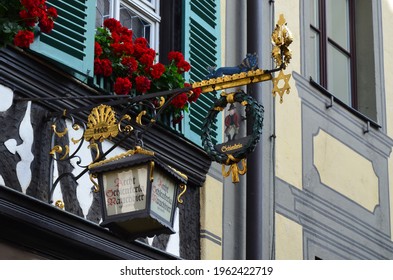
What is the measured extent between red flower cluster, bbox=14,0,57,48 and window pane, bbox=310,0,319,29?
16.0 feet

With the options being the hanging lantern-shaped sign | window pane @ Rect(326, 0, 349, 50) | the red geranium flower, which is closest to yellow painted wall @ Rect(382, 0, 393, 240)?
window pane @ Rect(326, 0, 349, 50)

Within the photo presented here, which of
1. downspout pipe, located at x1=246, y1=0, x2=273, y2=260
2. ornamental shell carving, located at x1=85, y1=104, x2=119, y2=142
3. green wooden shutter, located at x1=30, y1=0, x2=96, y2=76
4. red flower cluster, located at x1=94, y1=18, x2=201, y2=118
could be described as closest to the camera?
ornamental shell carving, located at x1=85, y1=104, x2=119, y2=142

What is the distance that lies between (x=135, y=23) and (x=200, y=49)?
Answer: 2.01 feet

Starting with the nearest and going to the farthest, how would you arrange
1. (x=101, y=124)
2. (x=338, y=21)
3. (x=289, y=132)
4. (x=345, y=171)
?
(x=101, y=124) < (x=289, y=132) < (x=345, y=171) < (x=338, y=21)

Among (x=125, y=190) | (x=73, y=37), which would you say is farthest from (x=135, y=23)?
(x=125, y=190)

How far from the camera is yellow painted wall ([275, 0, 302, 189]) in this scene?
38.5ft

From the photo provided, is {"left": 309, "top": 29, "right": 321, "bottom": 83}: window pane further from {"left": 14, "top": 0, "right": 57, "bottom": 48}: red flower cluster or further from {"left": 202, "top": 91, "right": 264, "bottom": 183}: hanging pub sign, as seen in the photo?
{"left": 14, "top": 0, "right": 57, "bottom": 48}: red flower cluster

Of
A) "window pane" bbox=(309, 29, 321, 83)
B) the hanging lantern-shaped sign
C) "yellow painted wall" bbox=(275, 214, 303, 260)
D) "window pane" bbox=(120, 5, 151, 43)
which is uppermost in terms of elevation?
"window pane" bbox=(309, 29, 321, 83)

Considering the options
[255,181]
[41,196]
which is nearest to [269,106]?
[255,181]

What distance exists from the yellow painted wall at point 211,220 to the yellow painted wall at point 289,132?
1.05 meters

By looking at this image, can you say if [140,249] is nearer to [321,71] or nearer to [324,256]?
[324,256]

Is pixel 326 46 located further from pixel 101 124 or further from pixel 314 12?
pixel 101 124

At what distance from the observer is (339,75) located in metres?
13.6

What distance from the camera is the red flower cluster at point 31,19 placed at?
841cm
